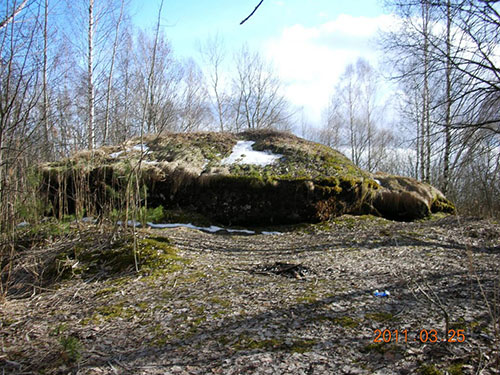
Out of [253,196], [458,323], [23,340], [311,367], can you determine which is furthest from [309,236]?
[23,340]

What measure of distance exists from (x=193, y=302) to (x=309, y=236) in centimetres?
424

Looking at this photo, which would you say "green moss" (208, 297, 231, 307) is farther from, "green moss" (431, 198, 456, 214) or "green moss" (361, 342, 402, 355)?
"green moss" (431, 198, 456, 214)

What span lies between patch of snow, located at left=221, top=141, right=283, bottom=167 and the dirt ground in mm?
4840

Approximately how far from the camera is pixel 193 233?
6609mm

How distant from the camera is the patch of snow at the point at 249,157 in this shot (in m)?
9.13

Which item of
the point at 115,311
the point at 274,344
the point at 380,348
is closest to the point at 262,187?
the point at 115,311

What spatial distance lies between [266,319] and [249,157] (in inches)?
285

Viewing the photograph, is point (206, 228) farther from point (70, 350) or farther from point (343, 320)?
point (70, 350)

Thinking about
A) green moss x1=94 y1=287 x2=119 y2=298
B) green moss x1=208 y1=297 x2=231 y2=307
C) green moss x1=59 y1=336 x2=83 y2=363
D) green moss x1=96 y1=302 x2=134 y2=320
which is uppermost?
green moss x1=59 y1=336 x2=83 y2=363

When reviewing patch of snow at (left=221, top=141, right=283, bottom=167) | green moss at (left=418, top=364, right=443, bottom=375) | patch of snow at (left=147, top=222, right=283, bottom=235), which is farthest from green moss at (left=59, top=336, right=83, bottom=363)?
patch of snow at (left=221, top=141, right=283, bottom=167)

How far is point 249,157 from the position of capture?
9500 millimetres

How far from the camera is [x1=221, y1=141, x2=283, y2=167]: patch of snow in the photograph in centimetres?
913

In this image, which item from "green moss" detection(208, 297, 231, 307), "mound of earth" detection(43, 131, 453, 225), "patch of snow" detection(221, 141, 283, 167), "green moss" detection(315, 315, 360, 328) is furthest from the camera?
"patch of snow" detection(221, 141, 283, 167)
